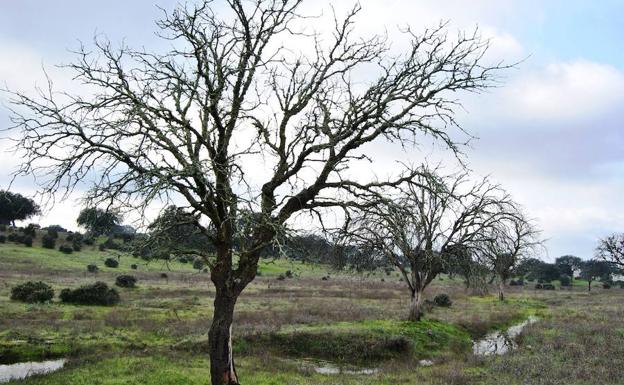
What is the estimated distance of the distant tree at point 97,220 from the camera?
39.9 ft

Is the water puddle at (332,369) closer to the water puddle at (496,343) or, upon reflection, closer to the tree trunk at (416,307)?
the water puddle at (496,343)

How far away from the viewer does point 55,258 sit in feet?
207

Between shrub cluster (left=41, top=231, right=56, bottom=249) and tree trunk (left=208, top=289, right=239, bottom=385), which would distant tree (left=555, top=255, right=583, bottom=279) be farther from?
tree trunk (left=208, top=289, right=239, bottom=385)

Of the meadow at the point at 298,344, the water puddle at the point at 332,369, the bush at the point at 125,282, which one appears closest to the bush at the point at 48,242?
the bush at the point at 125,282

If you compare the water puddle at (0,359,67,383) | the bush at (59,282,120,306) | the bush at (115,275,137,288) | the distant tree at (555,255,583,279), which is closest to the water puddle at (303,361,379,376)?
the water puddle at (0,359,67,383)

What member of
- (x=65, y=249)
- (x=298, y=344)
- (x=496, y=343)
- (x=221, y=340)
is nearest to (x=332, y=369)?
(x=298, y=344)

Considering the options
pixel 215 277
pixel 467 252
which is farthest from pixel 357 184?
pixel 467 252

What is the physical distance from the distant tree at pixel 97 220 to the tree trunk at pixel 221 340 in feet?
11.0

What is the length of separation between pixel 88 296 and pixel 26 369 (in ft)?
51.9

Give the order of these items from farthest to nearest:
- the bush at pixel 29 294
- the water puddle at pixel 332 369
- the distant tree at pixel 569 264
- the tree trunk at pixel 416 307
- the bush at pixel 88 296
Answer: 1. the distant tree at pixel 569 264
2. the bush at pixel 88 296
3. the bush at pixel 29 294
4. the tree trunk at pixel 416 307
5. the water puddle at pixel 332 369

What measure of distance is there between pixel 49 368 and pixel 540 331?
26.6 meters

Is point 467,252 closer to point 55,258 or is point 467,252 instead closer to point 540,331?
point 540,331

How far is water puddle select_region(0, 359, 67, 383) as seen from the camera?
1733 cm

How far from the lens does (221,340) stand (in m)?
13.8
